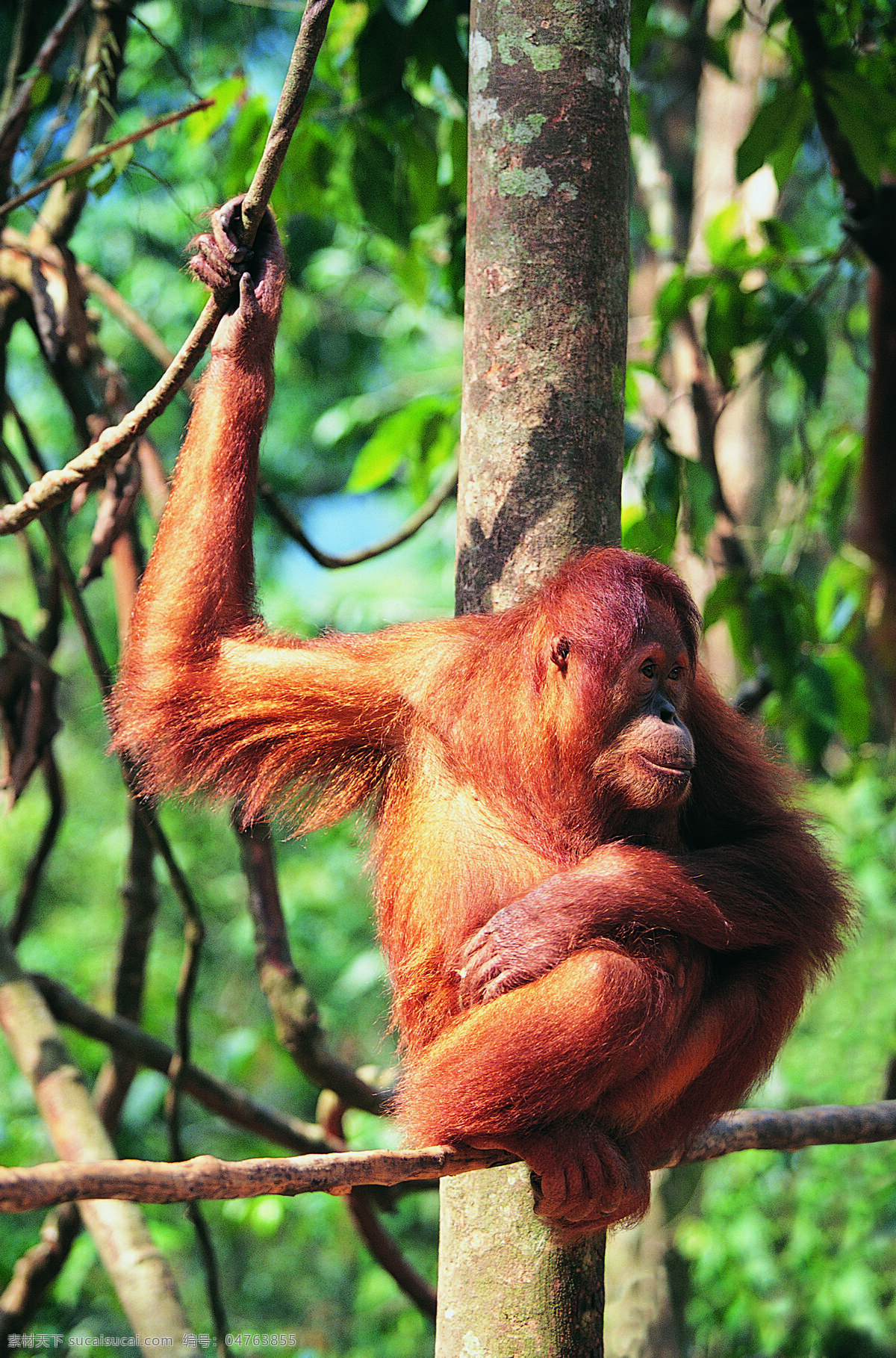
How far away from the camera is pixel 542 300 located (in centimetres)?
205

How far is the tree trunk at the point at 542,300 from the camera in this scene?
204 cm

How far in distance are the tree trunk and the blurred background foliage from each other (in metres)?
0.64

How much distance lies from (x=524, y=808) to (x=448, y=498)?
7.02ft

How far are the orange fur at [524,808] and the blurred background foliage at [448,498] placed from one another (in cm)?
26

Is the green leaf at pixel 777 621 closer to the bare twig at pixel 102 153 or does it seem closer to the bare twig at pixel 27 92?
the bare twig at pixel 102 153

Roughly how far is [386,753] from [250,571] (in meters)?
0.41

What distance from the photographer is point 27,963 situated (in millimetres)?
7297

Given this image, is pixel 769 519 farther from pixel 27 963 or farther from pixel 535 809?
pixel 27 963

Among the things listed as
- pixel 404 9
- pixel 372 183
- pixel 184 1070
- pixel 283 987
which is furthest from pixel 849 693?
pixel 404 9

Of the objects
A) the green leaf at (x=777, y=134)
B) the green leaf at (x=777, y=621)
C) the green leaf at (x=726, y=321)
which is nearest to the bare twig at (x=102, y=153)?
the green leaf at (x=777, y=134)

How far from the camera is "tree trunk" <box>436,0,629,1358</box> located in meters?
2.04

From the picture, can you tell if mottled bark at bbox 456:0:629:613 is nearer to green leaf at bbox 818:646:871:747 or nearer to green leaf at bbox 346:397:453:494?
green leaf at bbox 346:397:453:494

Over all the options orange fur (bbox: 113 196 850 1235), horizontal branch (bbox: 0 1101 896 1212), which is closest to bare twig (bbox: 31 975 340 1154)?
orange fur (bbox: 113 196 850 1235)

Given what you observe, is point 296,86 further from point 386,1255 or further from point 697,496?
point 386,1255
